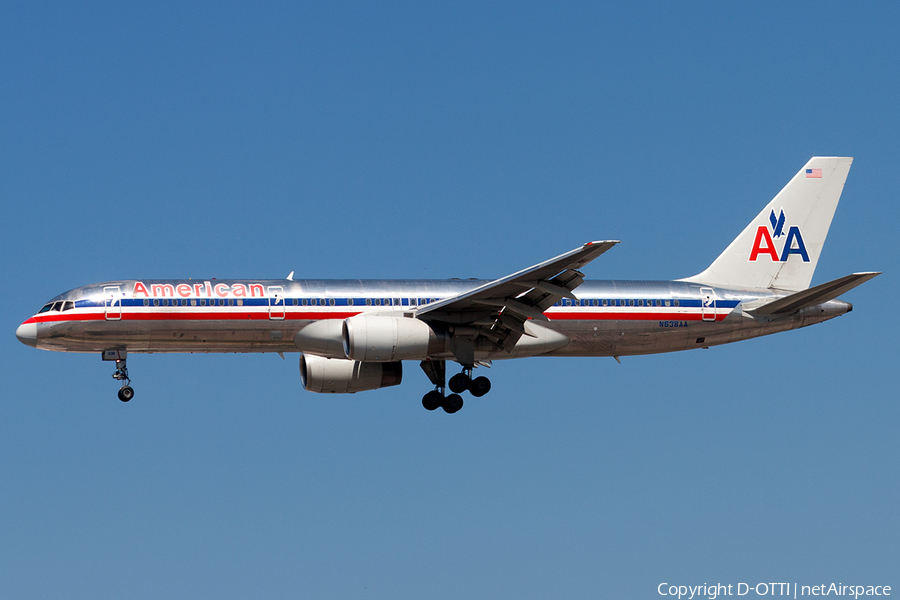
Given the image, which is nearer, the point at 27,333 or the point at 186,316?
the point at 186,316

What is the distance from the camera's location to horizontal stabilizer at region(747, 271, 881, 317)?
4003cm

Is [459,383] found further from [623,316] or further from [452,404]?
[623,316]

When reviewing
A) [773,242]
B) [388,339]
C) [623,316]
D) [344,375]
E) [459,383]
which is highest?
[773,242]

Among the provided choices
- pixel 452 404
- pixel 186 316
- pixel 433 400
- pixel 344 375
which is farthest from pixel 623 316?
pixel 186 316

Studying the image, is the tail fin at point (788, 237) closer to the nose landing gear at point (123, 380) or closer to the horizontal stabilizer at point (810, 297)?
the horizontal stabilizer at point (810, 297)

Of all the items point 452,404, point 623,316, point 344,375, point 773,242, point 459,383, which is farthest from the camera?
point 773,242

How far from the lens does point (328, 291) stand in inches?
1626

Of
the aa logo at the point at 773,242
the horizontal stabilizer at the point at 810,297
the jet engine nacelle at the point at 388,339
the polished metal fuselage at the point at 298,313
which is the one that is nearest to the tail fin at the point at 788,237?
the aa logo at the point at 773,242

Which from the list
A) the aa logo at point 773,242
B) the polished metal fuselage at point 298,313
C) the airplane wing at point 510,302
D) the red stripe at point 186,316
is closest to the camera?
the airplane wing at point 510,302

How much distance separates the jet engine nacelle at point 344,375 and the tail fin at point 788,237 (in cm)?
1237

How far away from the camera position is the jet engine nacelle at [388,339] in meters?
38.5

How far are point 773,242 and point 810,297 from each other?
515 cm

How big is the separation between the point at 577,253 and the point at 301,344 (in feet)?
37.0

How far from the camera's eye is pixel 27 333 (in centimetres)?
4041
